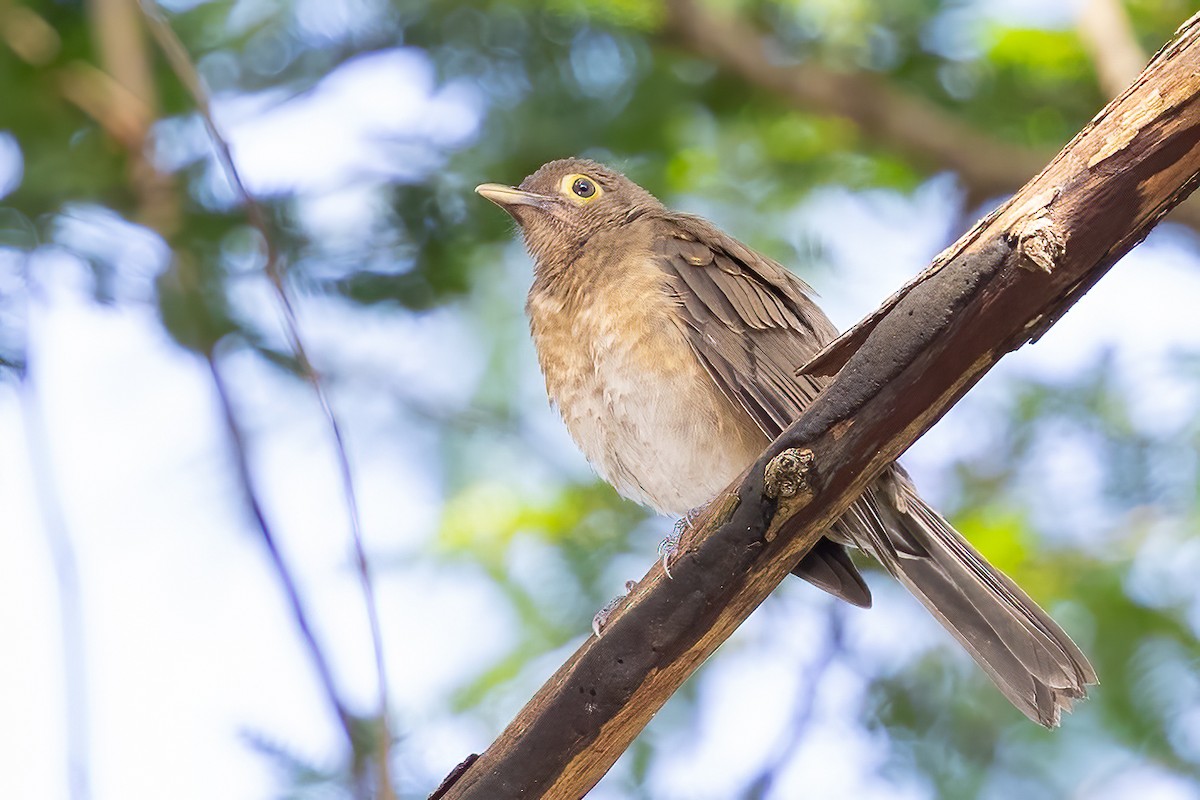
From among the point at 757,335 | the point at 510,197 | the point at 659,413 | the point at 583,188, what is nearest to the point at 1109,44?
the point at 583,188

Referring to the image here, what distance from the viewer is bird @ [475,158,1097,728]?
378 cm

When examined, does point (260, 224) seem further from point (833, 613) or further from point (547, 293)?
point (833, 613)

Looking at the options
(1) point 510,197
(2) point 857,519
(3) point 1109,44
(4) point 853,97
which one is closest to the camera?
(2) point 857,519

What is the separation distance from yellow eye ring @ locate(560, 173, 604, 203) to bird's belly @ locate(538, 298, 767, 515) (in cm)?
91

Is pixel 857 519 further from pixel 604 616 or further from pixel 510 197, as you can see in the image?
pixel 510 197

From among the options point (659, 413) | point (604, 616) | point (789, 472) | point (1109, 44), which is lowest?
point (604, 616)

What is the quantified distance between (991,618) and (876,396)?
1342 millimetres

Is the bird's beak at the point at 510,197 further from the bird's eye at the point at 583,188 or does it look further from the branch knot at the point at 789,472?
the branch knot at the point at 789,472

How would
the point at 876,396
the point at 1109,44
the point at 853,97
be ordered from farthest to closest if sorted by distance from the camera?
the point at 853,97 → the point at 1109,44 → the point at 876,396

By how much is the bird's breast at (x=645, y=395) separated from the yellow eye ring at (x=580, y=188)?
0.70 m

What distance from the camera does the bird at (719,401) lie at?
12.4 feet

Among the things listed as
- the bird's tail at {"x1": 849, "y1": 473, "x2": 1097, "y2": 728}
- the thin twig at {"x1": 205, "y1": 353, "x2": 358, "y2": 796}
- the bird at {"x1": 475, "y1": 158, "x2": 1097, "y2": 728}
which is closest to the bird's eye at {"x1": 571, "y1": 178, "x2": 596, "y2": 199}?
the bird at {"x1": 475, "y1": 158, "x2": 1097, "y2": 728}

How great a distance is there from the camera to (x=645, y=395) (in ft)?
13.5

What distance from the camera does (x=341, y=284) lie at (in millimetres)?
4949
